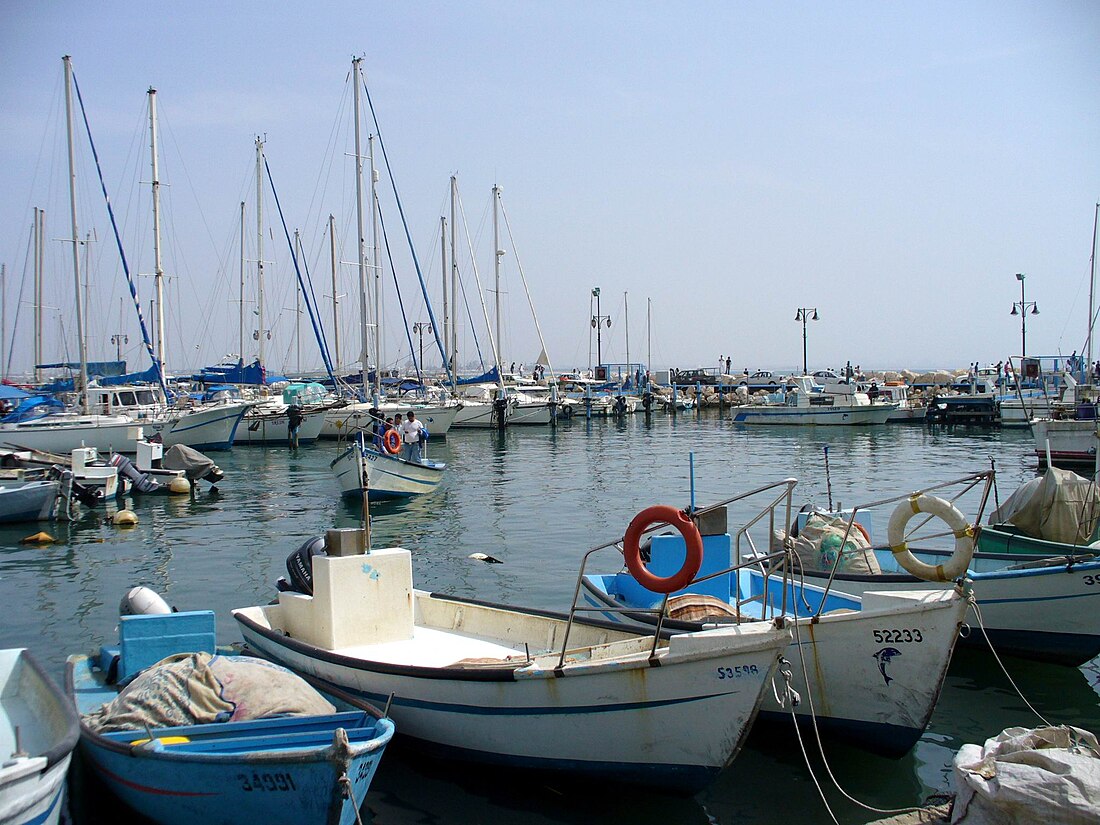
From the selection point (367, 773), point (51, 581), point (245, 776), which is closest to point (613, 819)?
point (367, 773)

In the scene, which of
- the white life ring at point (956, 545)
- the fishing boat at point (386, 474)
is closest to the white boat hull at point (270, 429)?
the fishing boat at point (386, 474)

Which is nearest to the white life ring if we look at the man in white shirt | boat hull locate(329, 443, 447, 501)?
boat hull locate(329, 443, 447, 501)

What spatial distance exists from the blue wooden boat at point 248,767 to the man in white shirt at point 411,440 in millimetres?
20476

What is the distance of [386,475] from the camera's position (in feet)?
88.0

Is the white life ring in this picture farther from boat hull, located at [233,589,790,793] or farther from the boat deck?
the boat deck

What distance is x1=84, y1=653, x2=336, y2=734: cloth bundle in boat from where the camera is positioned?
24.3ft

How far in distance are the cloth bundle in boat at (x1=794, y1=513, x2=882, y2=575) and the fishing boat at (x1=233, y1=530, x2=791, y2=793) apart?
3740mm

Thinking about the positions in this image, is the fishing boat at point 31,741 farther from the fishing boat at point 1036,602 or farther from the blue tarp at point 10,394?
the blue tarp at point 10,394

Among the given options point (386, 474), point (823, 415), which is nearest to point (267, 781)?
point (386, 474)

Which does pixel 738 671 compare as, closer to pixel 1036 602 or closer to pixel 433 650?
pixel 433 650

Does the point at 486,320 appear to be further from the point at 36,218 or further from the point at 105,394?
the point at 36,218

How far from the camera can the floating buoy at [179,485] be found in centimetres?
2855

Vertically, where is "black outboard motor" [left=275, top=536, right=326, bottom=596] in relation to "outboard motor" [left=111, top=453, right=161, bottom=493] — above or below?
above

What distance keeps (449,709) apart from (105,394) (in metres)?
39.6
